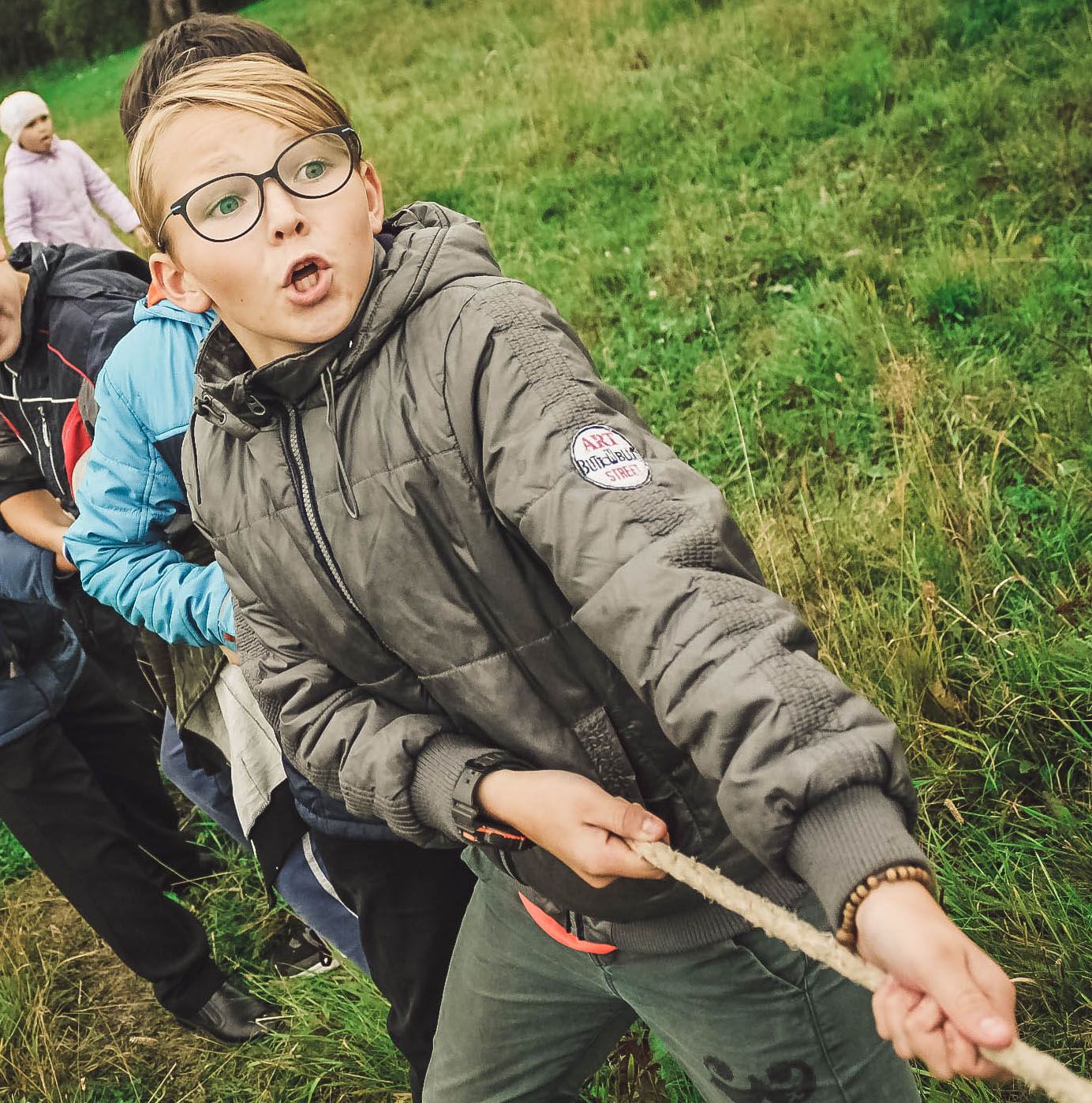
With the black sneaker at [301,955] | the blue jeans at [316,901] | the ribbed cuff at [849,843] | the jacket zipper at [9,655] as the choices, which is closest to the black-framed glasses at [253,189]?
the ribbed cuff at [849,843]

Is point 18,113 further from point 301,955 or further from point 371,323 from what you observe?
point 371,323

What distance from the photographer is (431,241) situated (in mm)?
Result: 1452

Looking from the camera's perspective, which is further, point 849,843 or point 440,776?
point 440,776

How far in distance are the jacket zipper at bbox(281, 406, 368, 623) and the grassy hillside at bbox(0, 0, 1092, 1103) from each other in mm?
1449

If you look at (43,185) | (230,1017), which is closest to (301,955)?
(230,1017)

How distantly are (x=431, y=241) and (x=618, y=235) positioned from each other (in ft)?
13.8

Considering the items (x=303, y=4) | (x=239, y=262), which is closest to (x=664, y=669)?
(x=239, y=262)

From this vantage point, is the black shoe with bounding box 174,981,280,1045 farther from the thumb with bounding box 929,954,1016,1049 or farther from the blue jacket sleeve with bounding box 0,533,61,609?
the thumb with bounding box 929,954,1016,1049

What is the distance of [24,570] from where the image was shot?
281cm

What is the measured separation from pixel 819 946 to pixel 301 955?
2.68 m

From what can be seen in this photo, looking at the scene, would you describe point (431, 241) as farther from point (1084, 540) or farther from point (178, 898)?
point (178, 898)

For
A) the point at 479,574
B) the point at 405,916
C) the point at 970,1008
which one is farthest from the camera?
the point at 405,916

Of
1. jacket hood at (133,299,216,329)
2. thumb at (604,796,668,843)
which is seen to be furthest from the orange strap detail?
jacket hood at (133,299,216,329)

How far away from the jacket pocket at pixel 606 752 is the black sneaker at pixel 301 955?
80.0 inches
